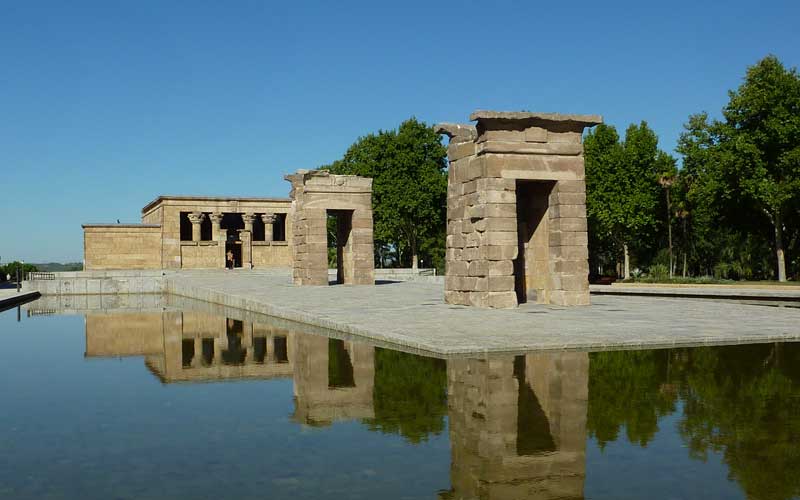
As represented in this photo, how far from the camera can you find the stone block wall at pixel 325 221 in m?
29.5

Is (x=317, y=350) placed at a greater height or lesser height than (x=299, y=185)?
lesser

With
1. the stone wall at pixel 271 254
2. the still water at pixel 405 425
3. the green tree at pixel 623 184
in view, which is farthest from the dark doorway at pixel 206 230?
the still water at pixel 405 425

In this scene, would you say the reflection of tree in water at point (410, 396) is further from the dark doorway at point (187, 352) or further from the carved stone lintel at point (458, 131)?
the carved stone lintel at point (458, 131)

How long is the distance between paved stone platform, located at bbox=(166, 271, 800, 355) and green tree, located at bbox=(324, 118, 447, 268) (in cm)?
3047

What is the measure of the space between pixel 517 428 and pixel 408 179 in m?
44.8

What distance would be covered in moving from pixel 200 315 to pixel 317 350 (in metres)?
9.23

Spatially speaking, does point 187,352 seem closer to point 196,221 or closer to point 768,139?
point 768,139

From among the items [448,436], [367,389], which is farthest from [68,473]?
[367,389]

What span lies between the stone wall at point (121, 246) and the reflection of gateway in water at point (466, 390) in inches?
1552

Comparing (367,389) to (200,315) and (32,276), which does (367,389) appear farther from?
(32,276)

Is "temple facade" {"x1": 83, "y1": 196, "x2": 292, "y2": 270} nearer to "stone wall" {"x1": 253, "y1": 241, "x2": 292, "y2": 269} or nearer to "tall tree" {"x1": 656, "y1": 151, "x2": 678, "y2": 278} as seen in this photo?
"stone wall" {"x1": 253, "y1": 241, "x2": 292, "y2": 269}

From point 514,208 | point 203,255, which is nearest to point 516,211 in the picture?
point 514,208

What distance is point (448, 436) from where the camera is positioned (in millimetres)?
5449

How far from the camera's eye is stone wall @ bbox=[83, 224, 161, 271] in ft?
166
